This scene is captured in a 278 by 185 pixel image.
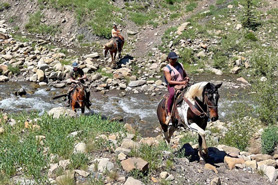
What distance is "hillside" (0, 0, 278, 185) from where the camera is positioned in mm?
5879

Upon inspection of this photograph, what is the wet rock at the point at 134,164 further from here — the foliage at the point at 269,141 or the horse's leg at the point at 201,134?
the foliage at the point at 269,141

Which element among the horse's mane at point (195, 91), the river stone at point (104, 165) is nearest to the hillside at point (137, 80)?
the river stone at point (104, 165)

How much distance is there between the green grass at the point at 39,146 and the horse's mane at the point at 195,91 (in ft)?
8.92

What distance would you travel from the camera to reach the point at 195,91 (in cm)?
678

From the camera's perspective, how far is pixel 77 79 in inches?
495

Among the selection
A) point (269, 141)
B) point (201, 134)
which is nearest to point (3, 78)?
point (201, 134)

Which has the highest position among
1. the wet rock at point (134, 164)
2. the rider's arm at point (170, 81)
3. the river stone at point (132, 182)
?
the rider's arm at point (170, 81)

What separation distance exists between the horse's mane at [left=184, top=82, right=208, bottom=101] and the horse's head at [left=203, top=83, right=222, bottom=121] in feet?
0.31

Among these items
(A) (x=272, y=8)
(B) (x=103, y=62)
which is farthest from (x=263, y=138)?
(A) (x=272, y=8)

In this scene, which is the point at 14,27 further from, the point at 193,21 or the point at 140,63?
the point at 193,21

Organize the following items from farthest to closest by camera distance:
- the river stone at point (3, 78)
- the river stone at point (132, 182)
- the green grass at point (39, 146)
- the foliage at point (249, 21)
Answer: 1. the foliage at point (249, 21)
2. the river stone at point (3, 78)
3. the green grass at point (39, 146)
4. the river stone at point (132, 182)


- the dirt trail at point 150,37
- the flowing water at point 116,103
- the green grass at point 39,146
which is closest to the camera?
the green grass at point 39,146

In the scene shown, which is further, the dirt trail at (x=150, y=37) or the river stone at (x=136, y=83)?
the dirt trail at (x=150, y=37)

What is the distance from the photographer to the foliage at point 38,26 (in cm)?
2816
